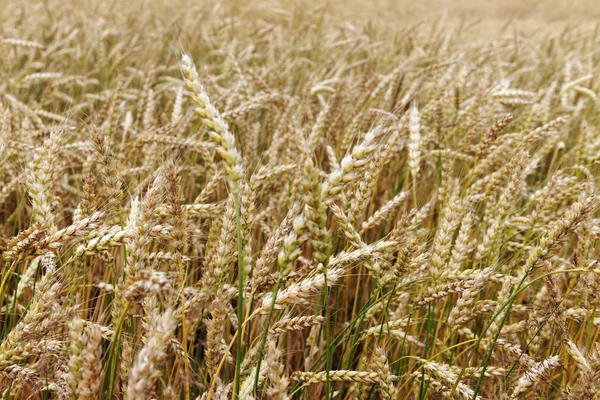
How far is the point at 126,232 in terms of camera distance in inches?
40.8

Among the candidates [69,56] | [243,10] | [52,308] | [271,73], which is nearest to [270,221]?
[52,308]

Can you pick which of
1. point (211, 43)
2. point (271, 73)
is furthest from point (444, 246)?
point (211, 43)

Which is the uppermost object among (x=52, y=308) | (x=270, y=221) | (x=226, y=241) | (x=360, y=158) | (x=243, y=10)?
(x=243, y=10)

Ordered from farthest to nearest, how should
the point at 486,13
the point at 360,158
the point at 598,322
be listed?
the point at 486,13 → the point at 598,322 → the point at 360,158

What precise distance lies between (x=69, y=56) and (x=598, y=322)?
14.5 feet

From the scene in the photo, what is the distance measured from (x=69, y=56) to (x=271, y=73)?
7.22 feet

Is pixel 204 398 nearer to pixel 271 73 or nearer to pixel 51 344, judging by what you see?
pixel 51 344

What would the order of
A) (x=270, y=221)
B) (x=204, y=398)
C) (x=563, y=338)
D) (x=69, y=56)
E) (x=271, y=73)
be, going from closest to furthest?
(x=204, y=398), (x=563, y=338), (x=270, y=221), (x=271, y=73), (x=69, y=56)

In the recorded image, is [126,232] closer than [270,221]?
Yes

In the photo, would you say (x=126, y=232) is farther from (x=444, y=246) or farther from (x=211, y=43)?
(x=211, y=43)

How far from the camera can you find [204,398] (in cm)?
100

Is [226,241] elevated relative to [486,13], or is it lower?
lower

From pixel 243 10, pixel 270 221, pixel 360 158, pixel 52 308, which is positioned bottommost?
pixel 270 221

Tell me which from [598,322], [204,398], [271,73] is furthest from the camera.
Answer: [271,73]
